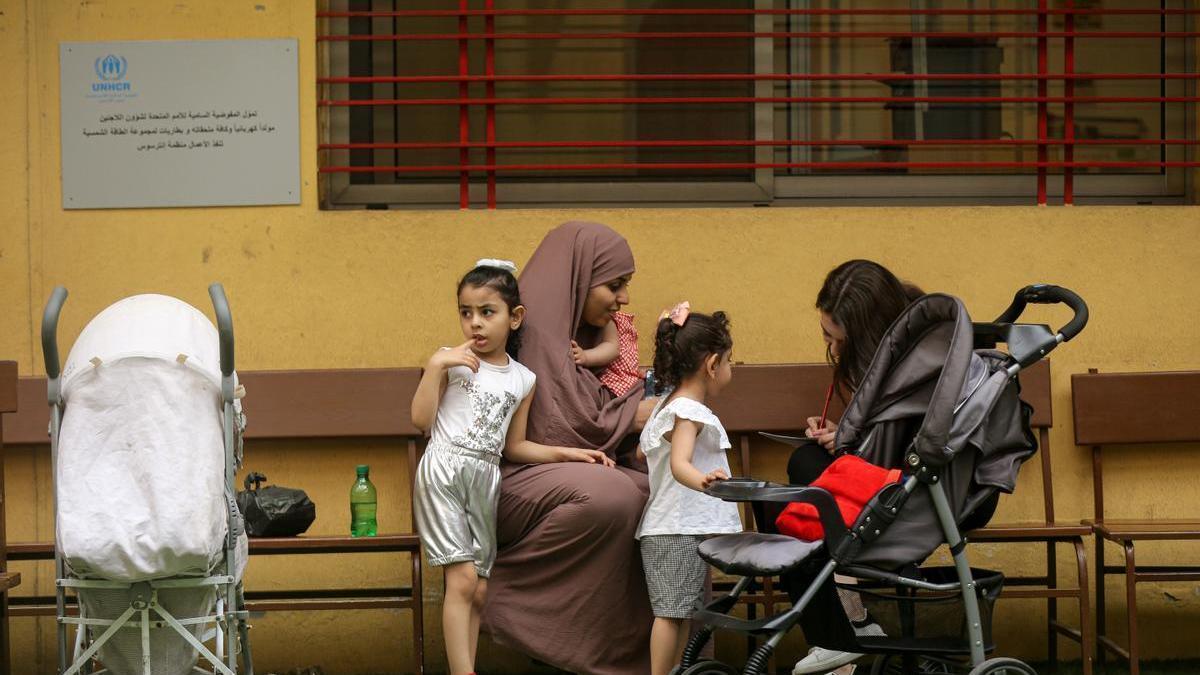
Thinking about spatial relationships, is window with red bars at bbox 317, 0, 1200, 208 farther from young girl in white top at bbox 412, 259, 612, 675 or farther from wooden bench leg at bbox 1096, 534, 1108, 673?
wooden bench leg at bbox 1096, 534, 1108, 673

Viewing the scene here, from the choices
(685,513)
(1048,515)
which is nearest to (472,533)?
(685,513)

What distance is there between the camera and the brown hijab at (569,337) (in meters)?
4.95

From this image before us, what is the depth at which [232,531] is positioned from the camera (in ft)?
13.1

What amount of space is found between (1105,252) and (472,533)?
8.81ft

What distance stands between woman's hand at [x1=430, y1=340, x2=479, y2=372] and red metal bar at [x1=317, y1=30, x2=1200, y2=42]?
5.17 ft

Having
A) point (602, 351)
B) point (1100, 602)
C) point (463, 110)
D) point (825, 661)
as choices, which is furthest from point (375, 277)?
point (1100, 602)

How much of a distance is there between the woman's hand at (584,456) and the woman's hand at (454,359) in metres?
0.44

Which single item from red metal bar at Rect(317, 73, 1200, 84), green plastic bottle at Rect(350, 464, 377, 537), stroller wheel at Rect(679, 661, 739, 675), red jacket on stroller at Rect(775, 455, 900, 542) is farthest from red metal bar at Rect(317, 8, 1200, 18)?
stroller wheel at Rect(679, 661, 739, 675)

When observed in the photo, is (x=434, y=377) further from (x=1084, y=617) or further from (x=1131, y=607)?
(x=1131, y=607)

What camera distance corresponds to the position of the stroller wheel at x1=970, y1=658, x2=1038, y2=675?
13.5 ft

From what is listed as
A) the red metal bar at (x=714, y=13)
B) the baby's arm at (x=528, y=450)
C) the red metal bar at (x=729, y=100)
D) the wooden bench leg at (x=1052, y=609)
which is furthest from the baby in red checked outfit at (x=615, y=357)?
the wooden bench leg at (x=1052, y=609)

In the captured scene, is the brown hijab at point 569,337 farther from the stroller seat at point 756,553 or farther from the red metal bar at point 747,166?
the stroller seat at point 756,553

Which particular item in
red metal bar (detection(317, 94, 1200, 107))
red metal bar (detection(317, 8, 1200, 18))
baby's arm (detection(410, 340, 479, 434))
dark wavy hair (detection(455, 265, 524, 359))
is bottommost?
baby's arm (detection(410, 340, 479, 434))

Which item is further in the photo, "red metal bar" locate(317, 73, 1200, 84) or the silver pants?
"red metal bar" locate(317, 73, 1200, 84)
